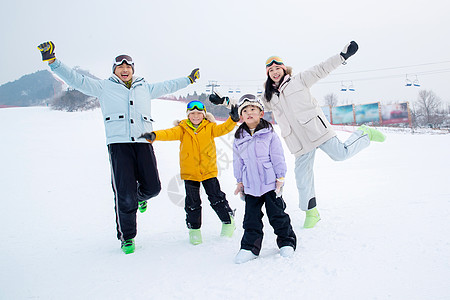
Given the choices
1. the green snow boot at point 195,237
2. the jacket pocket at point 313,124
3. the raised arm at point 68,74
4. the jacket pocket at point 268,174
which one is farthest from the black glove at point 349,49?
the raised arm at point 68,74

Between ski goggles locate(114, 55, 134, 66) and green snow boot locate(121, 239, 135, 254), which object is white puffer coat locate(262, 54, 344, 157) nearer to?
ski goggles locate(114, 55, 134, 66)

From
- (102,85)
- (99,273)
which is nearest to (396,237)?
(99,273)

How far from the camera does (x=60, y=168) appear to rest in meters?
6.16

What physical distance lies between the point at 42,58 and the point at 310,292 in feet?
9.18

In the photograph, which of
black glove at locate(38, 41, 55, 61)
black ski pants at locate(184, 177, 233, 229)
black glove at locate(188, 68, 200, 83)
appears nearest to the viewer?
black glove at locate(38, 41, 55, 61)

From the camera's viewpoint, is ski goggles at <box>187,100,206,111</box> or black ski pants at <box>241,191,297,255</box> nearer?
black ski pants at <box>241,191,297,255</box>

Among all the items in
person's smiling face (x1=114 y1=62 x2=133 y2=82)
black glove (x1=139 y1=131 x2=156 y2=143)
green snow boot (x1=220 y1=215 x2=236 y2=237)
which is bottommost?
green snow boot (x1=220 y1=215 x2=236 y2=237)

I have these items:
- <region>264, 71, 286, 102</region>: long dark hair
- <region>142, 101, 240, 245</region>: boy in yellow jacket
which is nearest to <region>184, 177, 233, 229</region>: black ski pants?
<region>142, 101, 240, 245</region>: boy in yellow jacket

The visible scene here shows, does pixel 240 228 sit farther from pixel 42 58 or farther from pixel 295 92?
pixel 42 58

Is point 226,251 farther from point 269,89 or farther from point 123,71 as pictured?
point 123,71

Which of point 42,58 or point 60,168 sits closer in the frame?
point 42,58

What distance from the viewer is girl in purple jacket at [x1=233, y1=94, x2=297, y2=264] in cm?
203

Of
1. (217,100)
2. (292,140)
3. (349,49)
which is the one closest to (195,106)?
(217,100)

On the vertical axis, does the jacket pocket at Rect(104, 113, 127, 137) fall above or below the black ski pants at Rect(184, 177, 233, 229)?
above
